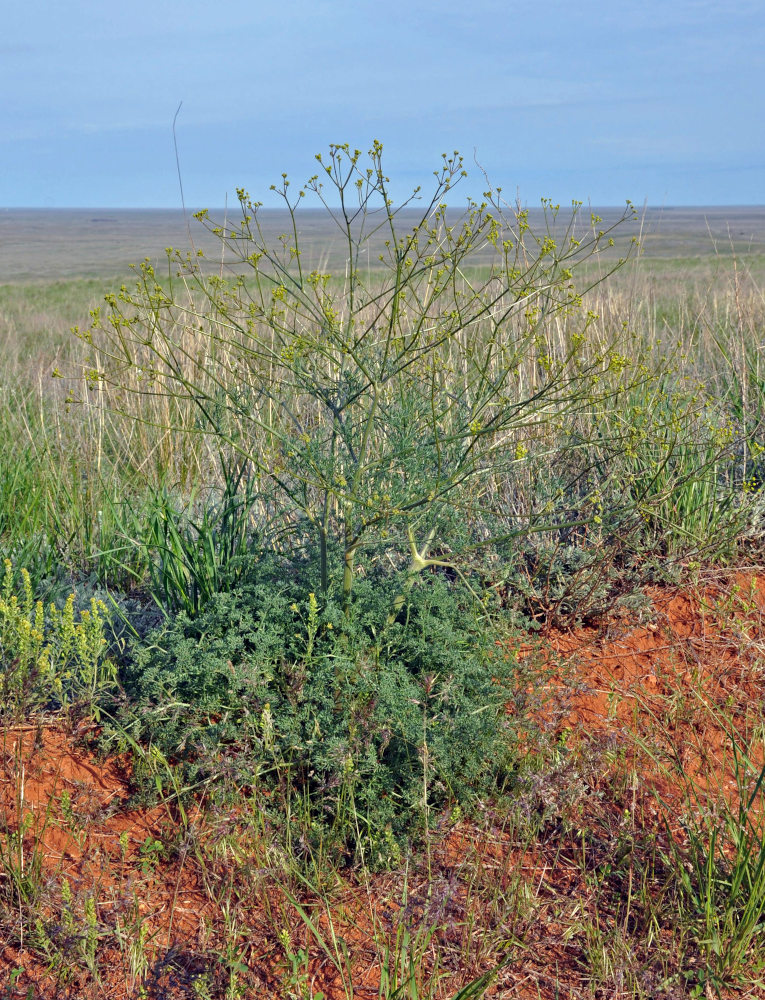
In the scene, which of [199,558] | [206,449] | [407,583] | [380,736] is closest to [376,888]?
[380,736]

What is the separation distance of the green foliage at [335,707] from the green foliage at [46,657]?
0.45ft

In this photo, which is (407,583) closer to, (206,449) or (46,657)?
(46,657)

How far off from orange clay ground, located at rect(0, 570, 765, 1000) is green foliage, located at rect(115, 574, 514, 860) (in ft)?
0.39

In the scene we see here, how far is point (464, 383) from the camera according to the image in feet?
13.5

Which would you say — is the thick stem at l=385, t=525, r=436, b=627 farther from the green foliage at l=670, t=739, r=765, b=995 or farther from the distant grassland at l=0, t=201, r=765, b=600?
the green foliage at l=670, t=739, r=765, b=995

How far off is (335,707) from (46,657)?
0.84 m

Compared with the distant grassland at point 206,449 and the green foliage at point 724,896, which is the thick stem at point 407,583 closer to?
the distant grassland at point 206,449

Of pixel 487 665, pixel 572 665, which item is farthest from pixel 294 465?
pixel 572 665

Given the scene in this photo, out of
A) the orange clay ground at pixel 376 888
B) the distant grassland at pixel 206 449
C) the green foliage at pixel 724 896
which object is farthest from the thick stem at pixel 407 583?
the green foliage at pixel 724 896

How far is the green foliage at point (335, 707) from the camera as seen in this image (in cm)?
220

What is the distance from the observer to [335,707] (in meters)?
2.30

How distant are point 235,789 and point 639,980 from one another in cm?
113

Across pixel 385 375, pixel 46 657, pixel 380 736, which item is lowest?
pixel 380 736

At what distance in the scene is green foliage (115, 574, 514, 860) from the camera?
2201 millimetres
